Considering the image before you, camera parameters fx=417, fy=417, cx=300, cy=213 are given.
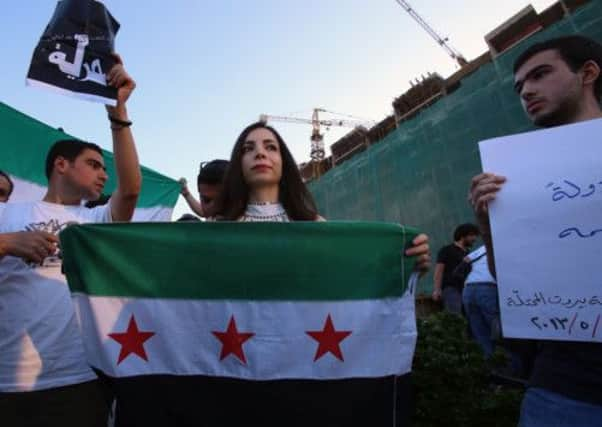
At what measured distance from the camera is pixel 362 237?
1.56 metres

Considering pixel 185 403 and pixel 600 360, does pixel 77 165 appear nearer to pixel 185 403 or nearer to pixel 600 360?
pixel 185 403

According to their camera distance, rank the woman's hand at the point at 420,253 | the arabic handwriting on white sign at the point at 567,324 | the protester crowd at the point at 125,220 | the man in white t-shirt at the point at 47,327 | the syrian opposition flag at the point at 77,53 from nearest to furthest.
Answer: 1. the arabic handwriting on white sign at the point at 567,324
2. the protester crowd at the point at 125,220
3. the woman's hand at the point at 420,253
4. the man in white t-shirt at the point at 47,327
5. the syrian opposition flag at the point at 77,53

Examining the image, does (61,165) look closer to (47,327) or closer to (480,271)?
(47,327)

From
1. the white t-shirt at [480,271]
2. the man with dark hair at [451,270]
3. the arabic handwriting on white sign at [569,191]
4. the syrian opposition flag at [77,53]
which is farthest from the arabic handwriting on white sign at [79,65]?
the man with dark hair at [451,270]

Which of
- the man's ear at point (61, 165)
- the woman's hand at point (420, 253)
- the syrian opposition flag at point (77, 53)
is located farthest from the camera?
the man's ear at point (61, 165)

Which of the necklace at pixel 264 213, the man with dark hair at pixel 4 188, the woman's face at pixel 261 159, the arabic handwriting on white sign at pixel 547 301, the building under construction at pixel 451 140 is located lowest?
the arabic handwriting on white sign at pixel 547 301

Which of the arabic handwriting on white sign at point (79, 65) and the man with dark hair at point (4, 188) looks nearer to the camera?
the arabic handwriting on white sign at point (79, 65)

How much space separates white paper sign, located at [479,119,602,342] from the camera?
1.20m

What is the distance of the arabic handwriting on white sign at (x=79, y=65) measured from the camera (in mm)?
1805

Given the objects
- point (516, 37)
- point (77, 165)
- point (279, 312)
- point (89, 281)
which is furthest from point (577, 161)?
point (516, 37)

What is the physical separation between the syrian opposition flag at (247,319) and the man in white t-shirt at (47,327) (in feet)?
0.98

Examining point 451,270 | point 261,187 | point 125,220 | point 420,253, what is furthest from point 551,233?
point 451,270

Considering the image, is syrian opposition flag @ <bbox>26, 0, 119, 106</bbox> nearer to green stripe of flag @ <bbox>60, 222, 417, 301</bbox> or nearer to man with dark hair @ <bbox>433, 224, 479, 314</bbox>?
green stripe of flag @ <bbox>60, 222, 417, 301</bbox>

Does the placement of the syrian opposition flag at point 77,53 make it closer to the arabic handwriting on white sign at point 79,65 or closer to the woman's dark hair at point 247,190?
the arabic handwriting on white sign at point 79,65
